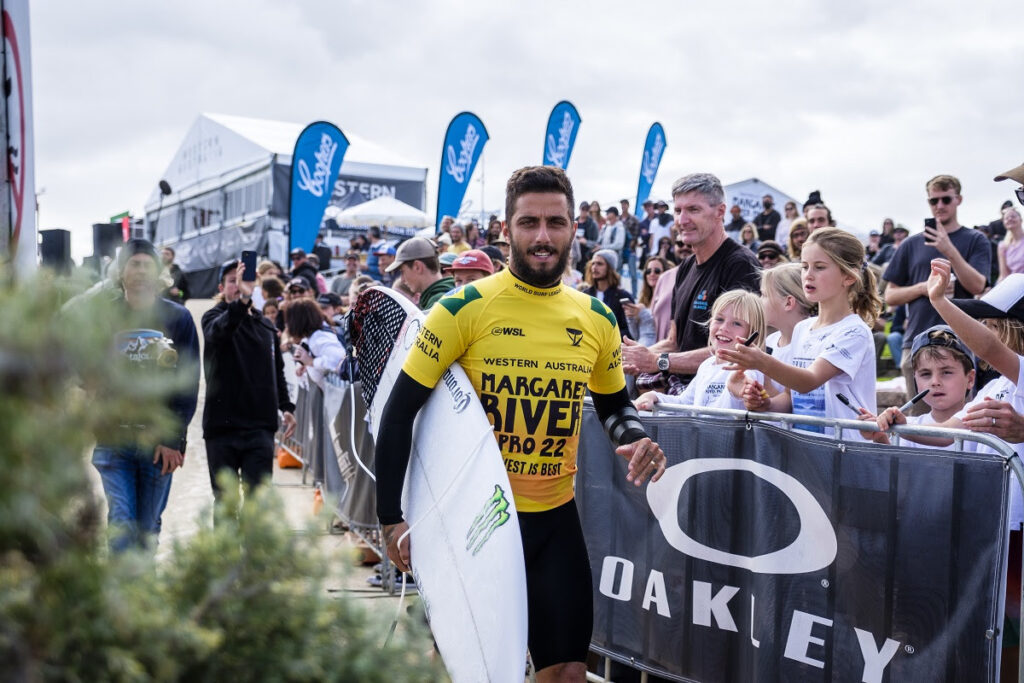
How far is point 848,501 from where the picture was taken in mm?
3340

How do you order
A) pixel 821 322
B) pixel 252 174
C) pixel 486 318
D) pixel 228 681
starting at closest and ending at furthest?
pixel 228 681 → pixel 486 318 → pixel 821 322 → pixel 252 174

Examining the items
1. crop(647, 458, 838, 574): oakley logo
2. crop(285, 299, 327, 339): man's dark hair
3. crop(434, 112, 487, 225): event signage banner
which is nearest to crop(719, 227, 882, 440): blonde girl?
crop(647, 458, 838, 574): oakley logo

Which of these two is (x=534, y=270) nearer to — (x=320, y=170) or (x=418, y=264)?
(x=418, y=264)

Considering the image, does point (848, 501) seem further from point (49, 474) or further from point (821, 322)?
point (49, 474)

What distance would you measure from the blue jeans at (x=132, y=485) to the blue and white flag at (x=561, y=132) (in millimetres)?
14646

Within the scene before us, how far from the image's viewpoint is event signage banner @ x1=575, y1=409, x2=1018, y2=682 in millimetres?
3025

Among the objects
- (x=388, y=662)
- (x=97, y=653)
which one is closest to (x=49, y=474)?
(x=97, y=653)

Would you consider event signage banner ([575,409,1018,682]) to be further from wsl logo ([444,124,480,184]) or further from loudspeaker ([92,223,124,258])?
wsl logo ([444,124,480,184])

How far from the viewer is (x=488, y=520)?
2.87 meters

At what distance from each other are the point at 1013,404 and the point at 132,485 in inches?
175

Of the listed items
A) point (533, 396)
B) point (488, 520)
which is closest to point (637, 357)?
point (533, 396)

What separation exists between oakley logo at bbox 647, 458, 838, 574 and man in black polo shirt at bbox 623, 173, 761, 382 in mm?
809

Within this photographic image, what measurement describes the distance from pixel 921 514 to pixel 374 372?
7.35 feet

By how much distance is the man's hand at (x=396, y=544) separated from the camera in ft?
9.98
